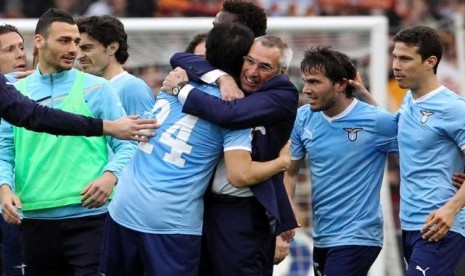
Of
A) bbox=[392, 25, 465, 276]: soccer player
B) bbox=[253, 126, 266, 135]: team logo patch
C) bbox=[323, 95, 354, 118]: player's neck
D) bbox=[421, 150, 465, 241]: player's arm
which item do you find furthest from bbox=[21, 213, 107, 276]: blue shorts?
bbox=[421, 150, 465, 241]: player's arm

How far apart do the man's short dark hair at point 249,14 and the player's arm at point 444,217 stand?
1.73 metres

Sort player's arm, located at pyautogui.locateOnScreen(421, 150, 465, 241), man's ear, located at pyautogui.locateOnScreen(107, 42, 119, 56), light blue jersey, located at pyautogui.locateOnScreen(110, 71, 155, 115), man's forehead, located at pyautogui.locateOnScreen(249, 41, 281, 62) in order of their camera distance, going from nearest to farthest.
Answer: man's forehead, located at pyautogui.locateOnScreen(249, 41, 281, 62) → player's arm, located at pyautogui.locateOnScreen(421, 150, 465, 241) → light blue jersey, located at pyautogui.locateOnScreen(110, 71, 155, 115) → man's ear, located at pyautogui.locateOnScreen(107, 42, 119, 56)

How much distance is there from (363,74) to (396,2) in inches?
219

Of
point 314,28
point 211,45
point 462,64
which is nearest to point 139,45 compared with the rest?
point 314,28

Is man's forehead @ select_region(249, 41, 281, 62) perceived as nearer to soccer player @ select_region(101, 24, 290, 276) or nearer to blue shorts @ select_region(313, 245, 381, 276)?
soccer player @ select_region(101, 24, 290, 276)

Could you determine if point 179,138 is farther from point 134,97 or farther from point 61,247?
point 134,97

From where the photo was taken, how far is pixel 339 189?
887cm

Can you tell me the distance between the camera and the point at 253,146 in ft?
25.6

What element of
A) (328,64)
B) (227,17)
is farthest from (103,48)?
(328,64)

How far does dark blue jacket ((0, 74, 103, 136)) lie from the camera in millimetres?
7938

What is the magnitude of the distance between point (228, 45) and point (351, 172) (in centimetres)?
155

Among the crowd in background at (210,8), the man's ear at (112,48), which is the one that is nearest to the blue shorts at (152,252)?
the man's ear at (112,48)

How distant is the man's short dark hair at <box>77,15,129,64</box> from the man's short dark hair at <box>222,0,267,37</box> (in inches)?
45.9

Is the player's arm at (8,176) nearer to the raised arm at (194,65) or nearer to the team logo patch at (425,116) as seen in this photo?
the raised arm at (194,65)
